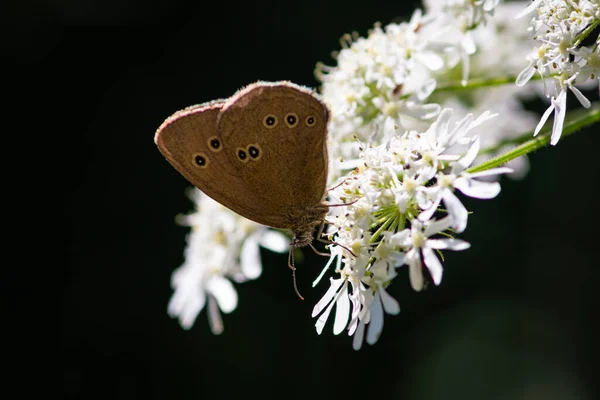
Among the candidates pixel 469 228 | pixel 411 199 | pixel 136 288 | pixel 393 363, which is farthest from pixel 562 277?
pixel 411 199

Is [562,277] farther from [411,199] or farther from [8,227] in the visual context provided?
[8,227]

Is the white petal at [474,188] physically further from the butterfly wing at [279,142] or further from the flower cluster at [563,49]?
the butterfly wing at [279,142]

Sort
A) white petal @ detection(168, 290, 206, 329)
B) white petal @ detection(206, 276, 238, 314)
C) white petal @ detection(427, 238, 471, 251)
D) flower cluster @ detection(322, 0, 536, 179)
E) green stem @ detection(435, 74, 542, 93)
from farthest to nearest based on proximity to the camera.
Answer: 1. white petal @ detection(168, 290, 206, 329)
2. white petal @ detection(206, 276, 238, 314)
3. flower cluster @ detection(322, 0, 536, 179)
4. green stem @ detection(435, 74, 542, 93)
5. white petal @ detection(427, 238, 471, 251)

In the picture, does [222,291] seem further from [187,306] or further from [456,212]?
[456,212]

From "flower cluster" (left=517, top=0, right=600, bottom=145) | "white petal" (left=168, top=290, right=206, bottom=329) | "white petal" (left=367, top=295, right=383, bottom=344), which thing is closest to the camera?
"flower cluster" (left=517, top=0, right=600, bottom=145)

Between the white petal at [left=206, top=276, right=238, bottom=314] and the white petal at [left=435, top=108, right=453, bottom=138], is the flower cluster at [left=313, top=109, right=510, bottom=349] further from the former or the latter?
the white petal at [left=206, top=276, right=238, bottom=314]

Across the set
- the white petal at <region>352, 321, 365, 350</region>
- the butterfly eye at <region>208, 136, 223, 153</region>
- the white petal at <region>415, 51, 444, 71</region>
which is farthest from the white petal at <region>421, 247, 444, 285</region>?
the white petal at <region>415, 51, 444, 71</region>
